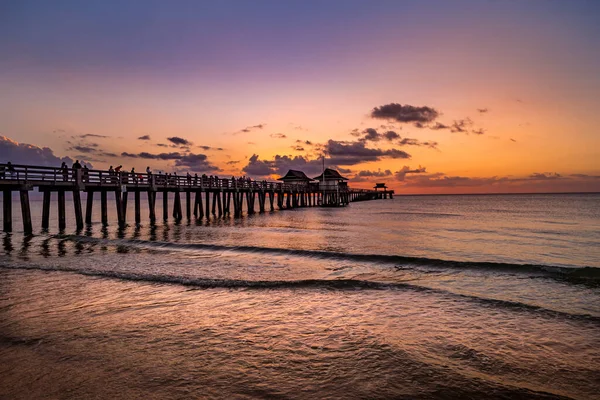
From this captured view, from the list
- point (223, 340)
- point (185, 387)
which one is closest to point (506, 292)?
point (223, 340)

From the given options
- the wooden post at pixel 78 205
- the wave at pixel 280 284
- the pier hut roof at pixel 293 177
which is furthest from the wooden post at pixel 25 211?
the pier hut roof at pixel 293 177

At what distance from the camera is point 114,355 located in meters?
4.68

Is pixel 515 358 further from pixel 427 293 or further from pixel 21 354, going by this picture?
pixel 21 354

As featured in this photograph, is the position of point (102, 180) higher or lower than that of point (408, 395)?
higher

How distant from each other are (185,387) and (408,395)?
7.39ft

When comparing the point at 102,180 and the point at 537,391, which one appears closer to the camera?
the point at 537,391

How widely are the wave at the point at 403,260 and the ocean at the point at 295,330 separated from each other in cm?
13

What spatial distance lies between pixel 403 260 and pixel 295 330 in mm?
8036

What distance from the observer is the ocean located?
397cm

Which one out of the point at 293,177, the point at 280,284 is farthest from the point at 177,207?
the point at 293,177

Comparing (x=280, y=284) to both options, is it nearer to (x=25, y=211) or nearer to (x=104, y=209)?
(x=25, y=211)

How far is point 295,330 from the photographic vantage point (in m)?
5.72

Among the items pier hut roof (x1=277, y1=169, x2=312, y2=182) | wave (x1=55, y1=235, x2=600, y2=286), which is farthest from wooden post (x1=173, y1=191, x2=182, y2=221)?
pier hut roof (x1=277, y1=169, x2=312, y2=182)

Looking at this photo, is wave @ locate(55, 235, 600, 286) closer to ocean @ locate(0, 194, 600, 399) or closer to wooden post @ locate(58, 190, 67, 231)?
ocean @ locate(0, 194, 600, 399)
